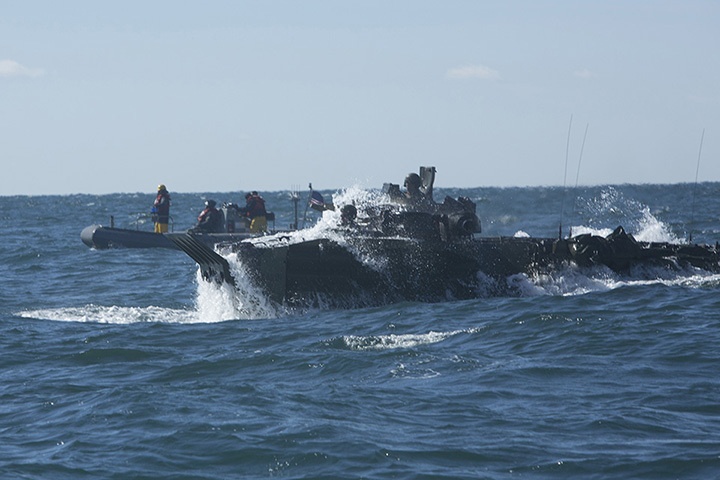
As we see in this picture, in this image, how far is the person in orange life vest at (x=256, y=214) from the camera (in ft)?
120

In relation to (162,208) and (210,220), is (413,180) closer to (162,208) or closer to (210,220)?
(210,220)

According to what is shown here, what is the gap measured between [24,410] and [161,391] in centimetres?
153

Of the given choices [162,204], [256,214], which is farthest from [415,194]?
[162,204]

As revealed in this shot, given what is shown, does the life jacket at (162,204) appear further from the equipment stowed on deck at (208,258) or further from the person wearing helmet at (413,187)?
the equipment stowed on deck at (208,258)

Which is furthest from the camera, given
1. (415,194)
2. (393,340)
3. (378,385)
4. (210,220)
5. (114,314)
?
(210,220)

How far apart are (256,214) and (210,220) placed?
145 cm

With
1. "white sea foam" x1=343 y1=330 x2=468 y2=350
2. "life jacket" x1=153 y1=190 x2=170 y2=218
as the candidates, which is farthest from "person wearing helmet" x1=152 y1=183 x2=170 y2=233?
"white sea foam" x1=343 y1=330 x2=468 y2=350

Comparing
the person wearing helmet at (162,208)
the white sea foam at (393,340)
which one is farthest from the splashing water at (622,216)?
the white sea foam at (393,340)

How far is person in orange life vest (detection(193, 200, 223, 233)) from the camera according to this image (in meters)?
35.9

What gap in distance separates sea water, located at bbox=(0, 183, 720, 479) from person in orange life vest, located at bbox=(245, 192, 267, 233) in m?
12.4

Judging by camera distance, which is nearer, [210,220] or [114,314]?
[114,314]

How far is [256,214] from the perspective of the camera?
120 feet

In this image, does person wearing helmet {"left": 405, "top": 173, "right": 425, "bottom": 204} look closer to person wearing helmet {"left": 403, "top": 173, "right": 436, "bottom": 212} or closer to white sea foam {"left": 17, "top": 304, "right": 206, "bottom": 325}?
person wearing helmet {"left": 403, "top": 173, "right": 436, "bottom": 212}

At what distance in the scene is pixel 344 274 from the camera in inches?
845
